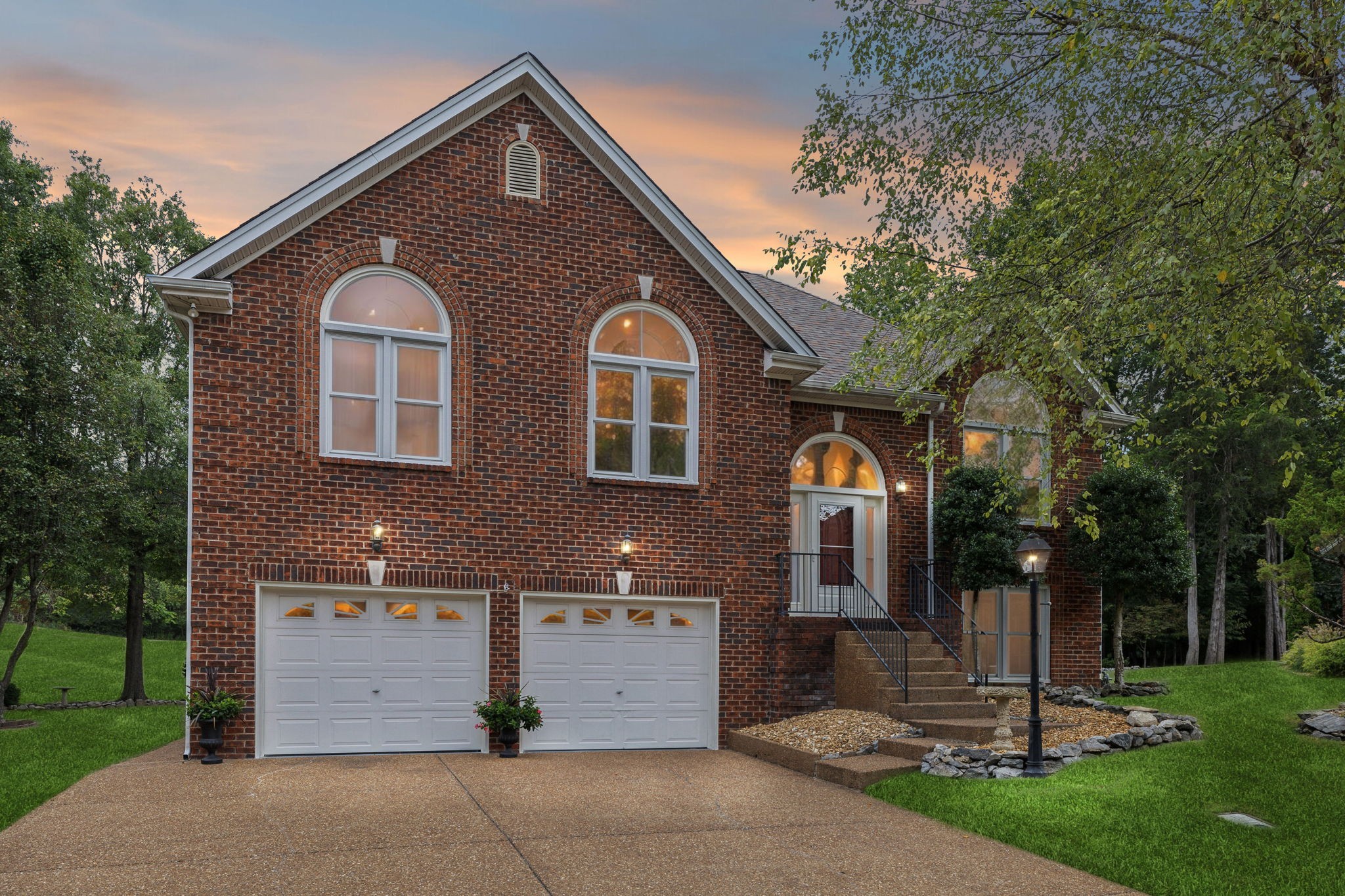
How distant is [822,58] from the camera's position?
14.2 metres

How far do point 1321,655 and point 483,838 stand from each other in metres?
15.1

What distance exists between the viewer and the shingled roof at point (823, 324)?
16.1 meters

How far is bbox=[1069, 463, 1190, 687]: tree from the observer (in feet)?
53.1

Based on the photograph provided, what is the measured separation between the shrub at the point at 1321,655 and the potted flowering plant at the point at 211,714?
16.4 m

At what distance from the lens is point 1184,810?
878 cm

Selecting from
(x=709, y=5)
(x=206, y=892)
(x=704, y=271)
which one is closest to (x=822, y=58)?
(x=709, y=5)

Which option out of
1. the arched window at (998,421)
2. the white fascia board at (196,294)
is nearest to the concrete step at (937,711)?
the arched window at (998,421)

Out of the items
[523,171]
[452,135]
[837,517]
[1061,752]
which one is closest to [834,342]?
[837,517]

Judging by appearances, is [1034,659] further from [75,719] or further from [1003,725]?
[75,719]

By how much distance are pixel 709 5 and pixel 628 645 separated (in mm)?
9086

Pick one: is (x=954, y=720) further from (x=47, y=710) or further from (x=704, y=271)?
(x=47, y=710)

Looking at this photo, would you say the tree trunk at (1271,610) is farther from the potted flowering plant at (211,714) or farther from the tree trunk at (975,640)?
the potted flowering plant at (211,714)

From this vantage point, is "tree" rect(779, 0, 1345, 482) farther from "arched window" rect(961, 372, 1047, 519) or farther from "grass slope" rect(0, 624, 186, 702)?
"grass slope" rect(0, 624, 186, 702)

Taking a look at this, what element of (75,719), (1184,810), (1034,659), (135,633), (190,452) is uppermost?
(190,452)
